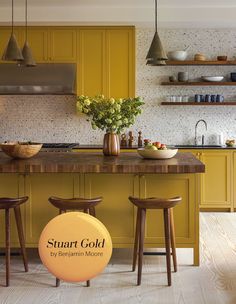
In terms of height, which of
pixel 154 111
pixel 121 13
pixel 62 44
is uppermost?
pixel 121 13

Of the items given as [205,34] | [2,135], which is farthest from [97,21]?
[2,135]

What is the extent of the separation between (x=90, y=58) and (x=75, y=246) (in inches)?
168

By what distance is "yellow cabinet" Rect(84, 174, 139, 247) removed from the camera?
14.3 feet

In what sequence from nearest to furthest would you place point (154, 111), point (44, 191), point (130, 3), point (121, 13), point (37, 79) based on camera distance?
point (44, 191)
point (130, 3)
point (121, 13)
point (37, 79)
point (154, 111)

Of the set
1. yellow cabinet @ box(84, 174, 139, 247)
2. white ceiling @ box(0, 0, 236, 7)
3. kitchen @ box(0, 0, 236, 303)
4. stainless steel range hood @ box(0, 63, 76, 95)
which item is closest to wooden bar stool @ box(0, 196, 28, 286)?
yellow cabinet @ box(84, 174, 139, 247)

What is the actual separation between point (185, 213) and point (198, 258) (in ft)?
1.30

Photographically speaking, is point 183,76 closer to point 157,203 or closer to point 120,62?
point 120,62

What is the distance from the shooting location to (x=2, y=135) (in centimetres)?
738

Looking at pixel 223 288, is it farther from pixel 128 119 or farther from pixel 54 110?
pixel 54 110

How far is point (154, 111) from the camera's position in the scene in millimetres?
7336

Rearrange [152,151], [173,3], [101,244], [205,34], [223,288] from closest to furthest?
[101,244] → [223,288] → [152,151] → [173,3] → [205,34]

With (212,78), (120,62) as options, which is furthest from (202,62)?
(120,62)

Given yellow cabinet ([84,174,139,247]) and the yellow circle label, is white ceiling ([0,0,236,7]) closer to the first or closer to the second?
yellow cabinet ([84,174,139,247])

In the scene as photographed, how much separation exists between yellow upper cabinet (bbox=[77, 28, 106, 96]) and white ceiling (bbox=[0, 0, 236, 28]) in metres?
0.24
